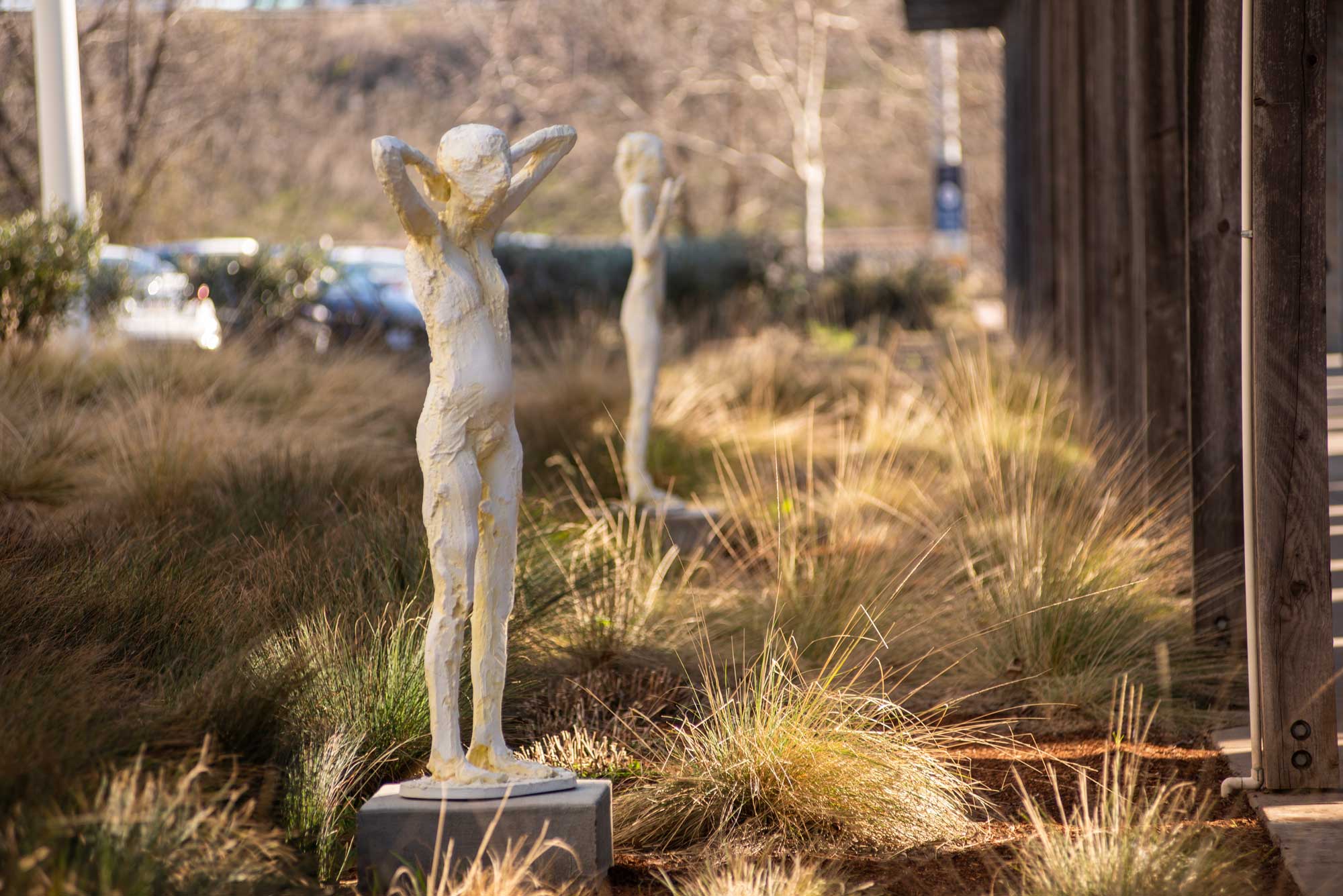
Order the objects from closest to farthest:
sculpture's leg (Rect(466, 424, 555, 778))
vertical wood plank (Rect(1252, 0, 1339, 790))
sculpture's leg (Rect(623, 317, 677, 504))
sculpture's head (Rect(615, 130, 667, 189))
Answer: sculpture's leg (Rect(466, 424, 555, 778)) < vertical wood plank (Rect(1252, 0, 1339, 790)) < sculpture's leg (Rect(623, 317, 677, 504)) < sculpture's head (Rect(615, 130, 667, 189))

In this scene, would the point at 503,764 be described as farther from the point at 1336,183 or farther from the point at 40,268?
the point at 1336,183

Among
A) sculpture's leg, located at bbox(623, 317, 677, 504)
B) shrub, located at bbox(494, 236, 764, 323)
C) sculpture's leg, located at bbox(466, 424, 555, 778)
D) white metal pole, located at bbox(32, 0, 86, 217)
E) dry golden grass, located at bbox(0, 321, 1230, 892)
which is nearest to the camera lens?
sculpture's leg, located at bbox(466, 424, 555, 778)

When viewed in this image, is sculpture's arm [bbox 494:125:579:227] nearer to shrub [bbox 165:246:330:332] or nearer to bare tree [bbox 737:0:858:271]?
shrub [bbox 165:246:330:332]

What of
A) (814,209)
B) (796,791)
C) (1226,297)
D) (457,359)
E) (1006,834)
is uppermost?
(457,359)

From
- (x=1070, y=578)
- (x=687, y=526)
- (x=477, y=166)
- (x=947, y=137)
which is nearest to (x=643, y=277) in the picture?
(x=687, y=526)

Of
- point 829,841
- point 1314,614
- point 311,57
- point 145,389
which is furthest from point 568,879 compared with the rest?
point 311,57

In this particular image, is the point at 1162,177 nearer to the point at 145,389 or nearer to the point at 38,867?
the point at 38,867

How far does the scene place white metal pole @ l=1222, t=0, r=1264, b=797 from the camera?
4.10m

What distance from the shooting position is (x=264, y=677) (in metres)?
3.73

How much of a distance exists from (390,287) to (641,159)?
12.3 meters

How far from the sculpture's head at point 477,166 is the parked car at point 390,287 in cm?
1035

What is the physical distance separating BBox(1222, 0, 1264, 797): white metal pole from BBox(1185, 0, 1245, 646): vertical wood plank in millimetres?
913

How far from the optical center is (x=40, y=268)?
981cm

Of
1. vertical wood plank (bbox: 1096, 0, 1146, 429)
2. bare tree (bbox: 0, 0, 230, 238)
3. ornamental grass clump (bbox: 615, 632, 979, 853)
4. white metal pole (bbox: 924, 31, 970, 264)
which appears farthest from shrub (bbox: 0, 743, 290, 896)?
white metal pole (bbox: 924, 31, 970, 264)
